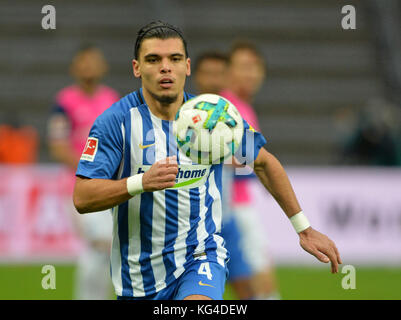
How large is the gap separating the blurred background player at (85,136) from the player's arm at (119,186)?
10.7 ft

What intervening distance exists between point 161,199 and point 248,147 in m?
0.63

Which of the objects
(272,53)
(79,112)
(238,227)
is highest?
(272,53)

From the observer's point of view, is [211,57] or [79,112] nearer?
[211,57]

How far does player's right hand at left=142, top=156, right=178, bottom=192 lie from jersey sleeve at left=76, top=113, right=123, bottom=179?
1.28 feet

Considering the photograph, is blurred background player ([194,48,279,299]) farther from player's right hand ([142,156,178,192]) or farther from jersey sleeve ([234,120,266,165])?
player's right hand ([142,156,178,192])

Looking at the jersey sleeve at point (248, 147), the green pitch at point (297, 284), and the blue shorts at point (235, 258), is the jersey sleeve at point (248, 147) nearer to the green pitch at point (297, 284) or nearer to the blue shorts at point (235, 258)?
the blue shorts at point (235, 258)

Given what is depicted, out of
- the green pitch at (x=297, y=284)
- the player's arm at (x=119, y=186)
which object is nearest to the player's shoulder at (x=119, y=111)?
the player's arm at (x=119, y=186)

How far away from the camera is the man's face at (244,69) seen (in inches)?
308

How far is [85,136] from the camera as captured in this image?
804 cm

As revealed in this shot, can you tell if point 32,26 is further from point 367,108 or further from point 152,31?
point 152,31

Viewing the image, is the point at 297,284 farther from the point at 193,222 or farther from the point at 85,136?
the point at 193,222

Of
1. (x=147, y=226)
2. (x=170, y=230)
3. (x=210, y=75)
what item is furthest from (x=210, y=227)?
(x=210, y=75)

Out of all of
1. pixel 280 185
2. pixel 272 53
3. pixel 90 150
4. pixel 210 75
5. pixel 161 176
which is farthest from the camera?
pixel 272 53

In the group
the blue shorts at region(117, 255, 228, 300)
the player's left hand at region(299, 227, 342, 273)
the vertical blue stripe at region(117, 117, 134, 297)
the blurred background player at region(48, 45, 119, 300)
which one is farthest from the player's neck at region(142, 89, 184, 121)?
the blurred background player at region(48, 45, 119, 300)
